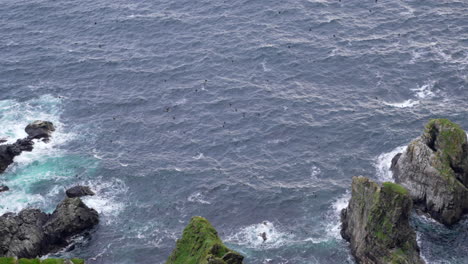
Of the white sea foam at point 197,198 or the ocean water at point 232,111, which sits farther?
the white sea foam at point 197,198

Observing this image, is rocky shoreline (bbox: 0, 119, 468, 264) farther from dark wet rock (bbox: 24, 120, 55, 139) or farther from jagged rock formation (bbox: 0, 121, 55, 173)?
dark wet rock (bbox: 24, 120, 55, 139)

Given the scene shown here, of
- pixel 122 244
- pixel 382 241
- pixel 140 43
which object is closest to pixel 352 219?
pixel 382 241

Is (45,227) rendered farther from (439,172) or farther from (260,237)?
(439,172)

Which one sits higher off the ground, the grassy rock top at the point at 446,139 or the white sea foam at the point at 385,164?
the grassy rock top at the point at 446,139

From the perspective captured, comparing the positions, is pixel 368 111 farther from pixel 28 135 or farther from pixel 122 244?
pixel 28 135

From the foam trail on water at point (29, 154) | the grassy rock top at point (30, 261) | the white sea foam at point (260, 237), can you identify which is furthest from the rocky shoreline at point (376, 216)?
the white sea foam at point (260, 237)

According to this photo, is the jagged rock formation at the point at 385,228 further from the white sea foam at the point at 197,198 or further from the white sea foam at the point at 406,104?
the white sea foam at the point at 406,104

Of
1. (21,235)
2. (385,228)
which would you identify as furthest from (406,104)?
(21,235)
